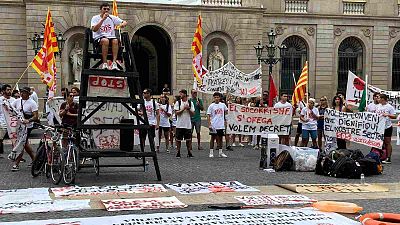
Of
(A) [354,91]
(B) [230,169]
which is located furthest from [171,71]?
(B) [230,169]

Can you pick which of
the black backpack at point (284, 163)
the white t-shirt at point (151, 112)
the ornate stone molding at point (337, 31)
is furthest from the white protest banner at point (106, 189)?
the ornate stone molding at point (337, 31)

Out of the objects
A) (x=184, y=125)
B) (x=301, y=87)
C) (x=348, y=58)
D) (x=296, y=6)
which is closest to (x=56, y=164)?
(x=184, y=125)

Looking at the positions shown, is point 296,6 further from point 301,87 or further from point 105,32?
point 105,32

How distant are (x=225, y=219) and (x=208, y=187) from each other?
2.64 metres

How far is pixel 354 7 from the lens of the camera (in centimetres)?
3622

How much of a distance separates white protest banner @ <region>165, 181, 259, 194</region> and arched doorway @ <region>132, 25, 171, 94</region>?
75.2 feet

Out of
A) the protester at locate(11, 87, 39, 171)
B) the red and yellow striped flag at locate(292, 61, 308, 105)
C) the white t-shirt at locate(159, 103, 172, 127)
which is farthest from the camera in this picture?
the red and yellow striped flag at locate(292, 61, 308, 105)

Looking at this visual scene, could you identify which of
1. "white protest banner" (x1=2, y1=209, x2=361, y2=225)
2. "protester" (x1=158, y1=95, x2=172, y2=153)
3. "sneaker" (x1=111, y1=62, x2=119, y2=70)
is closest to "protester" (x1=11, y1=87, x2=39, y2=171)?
"sneaker" (x1=111, y1=62, x2=119, y2=70)

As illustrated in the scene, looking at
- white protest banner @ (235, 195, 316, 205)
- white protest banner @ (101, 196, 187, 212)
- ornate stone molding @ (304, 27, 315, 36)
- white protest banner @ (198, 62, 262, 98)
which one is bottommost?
white protest banner @ (101, 196, 187, 212)

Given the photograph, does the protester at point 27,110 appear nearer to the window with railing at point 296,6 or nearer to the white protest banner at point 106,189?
the white protest banner at point 106,189

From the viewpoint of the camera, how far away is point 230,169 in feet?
40.8

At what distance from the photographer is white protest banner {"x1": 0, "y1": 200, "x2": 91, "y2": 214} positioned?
25.4ft

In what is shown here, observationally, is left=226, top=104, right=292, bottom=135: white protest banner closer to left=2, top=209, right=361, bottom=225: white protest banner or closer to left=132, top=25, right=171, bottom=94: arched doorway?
left=2, top=209, right=361, bottom=225: white protest banner

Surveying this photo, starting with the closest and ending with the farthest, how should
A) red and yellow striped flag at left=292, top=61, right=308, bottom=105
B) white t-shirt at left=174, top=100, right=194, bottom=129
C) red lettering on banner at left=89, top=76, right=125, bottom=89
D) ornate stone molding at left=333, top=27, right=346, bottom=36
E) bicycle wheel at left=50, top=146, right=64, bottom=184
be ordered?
bicycle wheel at left=50, top=146, right=64, bottom=184 < red lettering on banner at left=89, top=76, right=125, bottom=89 < white t-shirt at left=174, top=100, right=194, bottom=129 < red and yellow striped flag at left=292, top=61, right=308, bottom=105 < ornate stone molding at left=333, top=27, right=346, bottom=36
